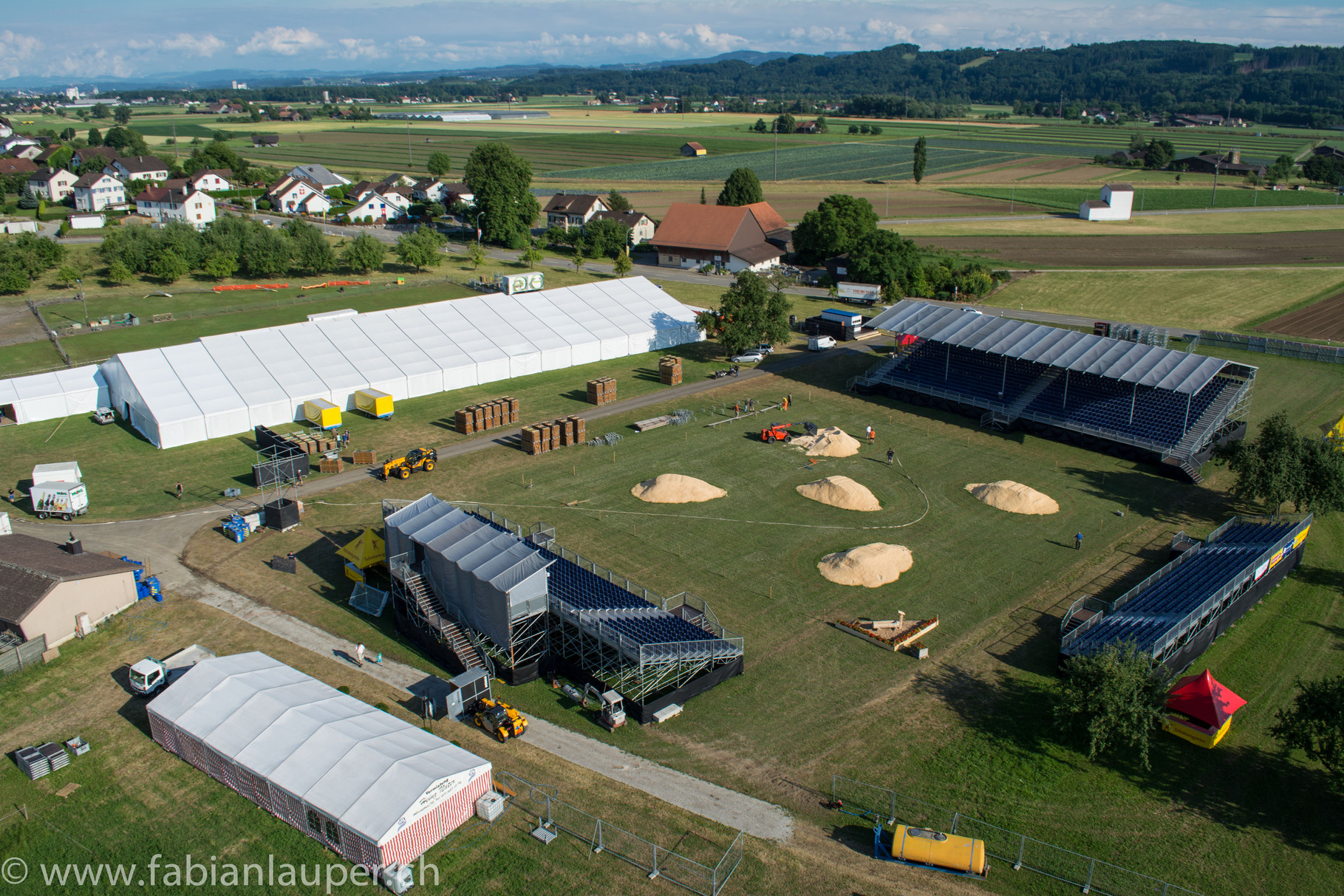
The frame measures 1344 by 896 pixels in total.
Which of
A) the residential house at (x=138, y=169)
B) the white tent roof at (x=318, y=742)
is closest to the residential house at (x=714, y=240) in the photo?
the white tent roof at (x=318, y=742)

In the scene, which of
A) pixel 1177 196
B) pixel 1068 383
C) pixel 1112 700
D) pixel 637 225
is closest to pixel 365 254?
pixel 637 225

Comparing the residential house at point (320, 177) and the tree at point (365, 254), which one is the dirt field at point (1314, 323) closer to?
the tree at point (365, 254)

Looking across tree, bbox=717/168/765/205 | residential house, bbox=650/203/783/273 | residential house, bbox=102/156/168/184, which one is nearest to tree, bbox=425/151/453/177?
residential house, bbox=102/156/168/184

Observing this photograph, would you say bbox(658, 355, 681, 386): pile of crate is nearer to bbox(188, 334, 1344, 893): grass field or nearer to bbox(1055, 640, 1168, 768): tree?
bbox(188, 334, 1344, 893): grass field

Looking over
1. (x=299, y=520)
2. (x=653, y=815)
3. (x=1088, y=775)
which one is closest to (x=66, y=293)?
(x=299, y=520)

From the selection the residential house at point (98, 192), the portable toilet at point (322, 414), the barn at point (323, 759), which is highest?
the residential house at point (98, 192)
